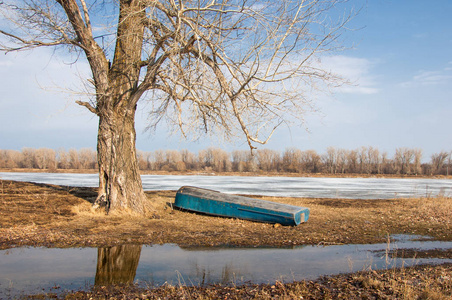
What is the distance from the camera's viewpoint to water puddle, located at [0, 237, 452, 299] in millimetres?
4973

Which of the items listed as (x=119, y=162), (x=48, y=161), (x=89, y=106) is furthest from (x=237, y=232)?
(x=48, y=161)

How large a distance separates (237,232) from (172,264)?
273 centimetres

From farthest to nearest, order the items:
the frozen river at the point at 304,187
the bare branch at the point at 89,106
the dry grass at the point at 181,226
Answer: the frozen river at the point at 304,187 < the bare branch at the point at 89,106 < the dry grass at the point at 181,226

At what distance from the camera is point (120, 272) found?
5.43 metres

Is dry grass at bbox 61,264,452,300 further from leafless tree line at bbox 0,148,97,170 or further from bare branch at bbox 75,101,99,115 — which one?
leafless tree line at bbox 0,148,97,170

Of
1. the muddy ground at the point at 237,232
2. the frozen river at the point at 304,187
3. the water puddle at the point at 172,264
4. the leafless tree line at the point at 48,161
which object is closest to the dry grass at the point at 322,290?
the muddy ground at the point at 237,232

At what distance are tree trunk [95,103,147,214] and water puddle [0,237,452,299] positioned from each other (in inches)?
116

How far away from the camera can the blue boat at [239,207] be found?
361 inches

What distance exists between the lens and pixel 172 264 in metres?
5.87

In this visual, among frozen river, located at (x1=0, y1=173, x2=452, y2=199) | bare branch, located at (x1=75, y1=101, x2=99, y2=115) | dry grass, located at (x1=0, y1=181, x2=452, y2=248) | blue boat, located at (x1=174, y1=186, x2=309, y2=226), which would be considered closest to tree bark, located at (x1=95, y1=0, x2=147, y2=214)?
bare branch, located at (x1=75, y1=101, x2=99, y2=115)

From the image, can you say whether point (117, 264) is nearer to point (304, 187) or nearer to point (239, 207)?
point (239, 207)

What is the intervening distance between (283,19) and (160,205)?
6.68m

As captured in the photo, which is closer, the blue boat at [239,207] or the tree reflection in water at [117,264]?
the tree reflection in water at [117,264]

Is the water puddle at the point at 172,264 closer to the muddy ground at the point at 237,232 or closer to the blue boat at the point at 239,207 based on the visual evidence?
the muddy ground at the point at 237,232
